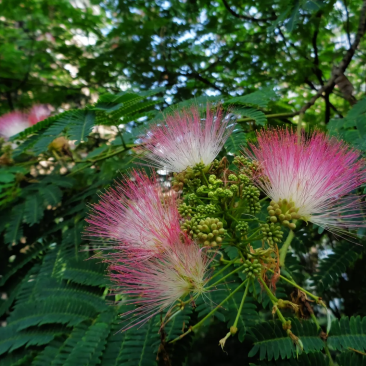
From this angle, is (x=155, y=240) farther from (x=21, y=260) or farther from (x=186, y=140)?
(x=21, y=260)

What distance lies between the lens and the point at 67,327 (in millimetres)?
1669

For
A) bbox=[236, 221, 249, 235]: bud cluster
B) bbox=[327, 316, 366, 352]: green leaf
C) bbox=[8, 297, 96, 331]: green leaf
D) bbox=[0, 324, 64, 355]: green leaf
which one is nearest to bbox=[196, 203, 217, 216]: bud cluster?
bbox=[236, 221, 249, 235]: bud cluster

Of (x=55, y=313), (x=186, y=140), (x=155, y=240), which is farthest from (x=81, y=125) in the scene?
(x=55, y=313)

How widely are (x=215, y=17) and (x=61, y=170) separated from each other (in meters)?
2.41

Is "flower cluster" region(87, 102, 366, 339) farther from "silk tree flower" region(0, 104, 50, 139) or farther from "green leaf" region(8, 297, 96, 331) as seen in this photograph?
"silk tree flower" region(0, 104, 50, 139)

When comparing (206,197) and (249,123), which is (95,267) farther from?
(249,123)

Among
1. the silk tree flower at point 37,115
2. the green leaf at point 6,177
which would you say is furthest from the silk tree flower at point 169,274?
the silk tree flower at point 37,115

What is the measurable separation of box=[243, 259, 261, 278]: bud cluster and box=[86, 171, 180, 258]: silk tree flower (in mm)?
287

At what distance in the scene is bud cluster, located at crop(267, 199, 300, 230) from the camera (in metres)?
1.23

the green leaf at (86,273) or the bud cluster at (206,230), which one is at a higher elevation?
the green leaf at (86,273)

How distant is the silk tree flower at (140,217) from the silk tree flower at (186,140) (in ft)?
0.64

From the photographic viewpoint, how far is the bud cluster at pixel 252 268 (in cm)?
116

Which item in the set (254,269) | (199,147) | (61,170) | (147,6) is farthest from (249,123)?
(147,6)

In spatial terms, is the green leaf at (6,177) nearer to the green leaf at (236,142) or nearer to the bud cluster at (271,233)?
the green leaf at (236,142)
